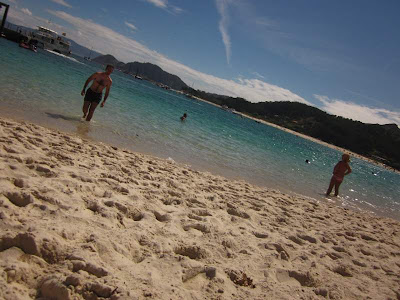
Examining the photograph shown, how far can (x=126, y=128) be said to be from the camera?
37.4 feet

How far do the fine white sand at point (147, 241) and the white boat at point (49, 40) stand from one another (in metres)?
74.3

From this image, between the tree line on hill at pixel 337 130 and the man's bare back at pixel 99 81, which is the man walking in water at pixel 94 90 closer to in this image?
the man's bare back at pixel 99 81

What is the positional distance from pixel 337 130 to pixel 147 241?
130489mm

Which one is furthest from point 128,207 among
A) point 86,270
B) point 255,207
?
point 255,207

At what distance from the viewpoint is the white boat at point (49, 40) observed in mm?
66438

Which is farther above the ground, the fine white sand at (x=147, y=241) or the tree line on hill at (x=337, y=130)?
the tree line on hill at (x=337, y=130)

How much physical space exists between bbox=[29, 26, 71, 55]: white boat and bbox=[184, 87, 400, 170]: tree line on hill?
9697cm

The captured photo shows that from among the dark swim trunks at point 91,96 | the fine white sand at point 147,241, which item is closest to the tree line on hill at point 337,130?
the dark swim trunks at point 91,96

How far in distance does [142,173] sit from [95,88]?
5.70 metres

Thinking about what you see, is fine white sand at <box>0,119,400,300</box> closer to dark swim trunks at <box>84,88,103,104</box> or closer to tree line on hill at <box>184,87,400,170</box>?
dark swim trunks at <box>84,88,103,104</box>

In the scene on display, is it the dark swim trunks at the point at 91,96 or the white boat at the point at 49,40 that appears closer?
the dark swim trunks at the point at 91,96

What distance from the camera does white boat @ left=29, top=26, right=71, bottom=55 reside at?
66438 millimetres

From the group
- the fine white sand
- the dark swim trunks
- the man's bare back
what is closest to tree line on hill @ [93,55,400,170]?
the man's bare back

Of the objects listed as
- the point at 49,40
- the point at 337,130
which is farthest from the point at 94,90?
the point at 337,130
